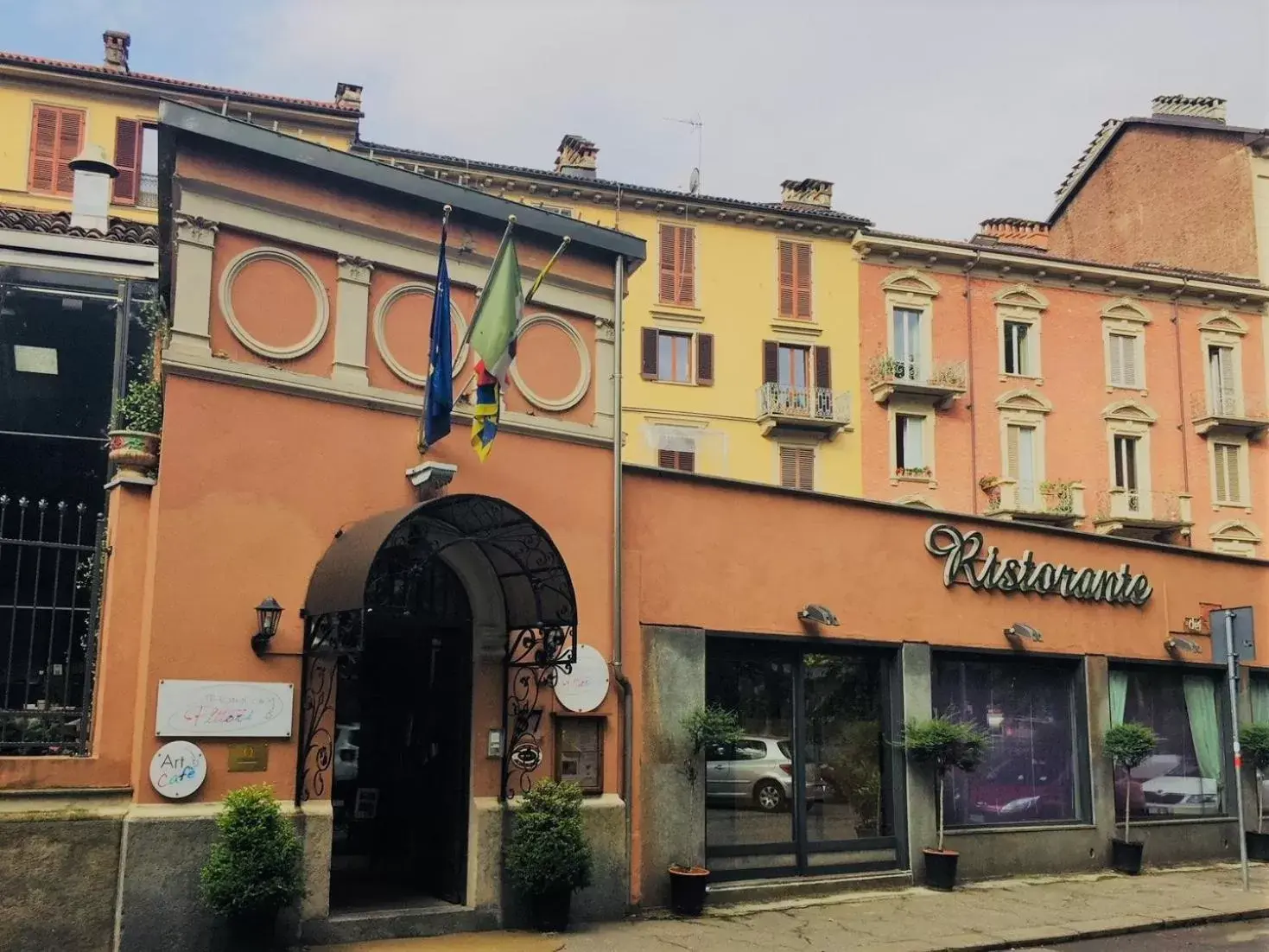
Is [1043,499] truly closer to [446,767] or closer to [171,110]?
[446,767]

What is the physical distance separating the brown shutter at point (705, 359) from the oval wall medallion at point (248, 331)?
21.3 metres

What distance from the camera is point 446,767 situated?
1099 centimetres

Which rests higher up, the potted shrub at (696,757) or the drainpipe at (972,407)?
the drainpipe at (972,407)

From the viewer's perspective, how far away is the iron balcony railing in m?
31.2

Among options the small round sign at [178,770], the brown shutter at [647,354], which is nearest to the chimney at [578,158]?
the brown shutter at [647,354]

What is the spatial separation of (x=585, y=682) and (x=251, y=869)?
3.60m

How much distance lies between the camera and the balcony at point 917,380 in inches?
1256

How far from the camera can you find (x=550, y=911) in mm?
10078

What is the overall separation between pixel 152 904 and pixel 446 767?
3082 mm

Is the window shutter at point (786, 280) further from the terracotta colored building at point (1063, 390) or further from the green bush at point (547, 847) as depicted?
the green bush at point (547, 847)

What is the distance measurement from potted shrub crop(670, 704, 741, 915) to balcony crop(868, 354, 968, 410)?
21328mm

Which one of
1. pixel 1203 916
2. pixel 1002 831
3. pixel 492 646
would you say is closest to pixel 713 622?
pixel 492 646

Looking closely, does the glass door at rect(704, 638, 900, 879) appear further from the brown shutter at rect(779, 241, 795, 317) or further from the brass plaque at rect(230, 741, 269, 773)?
the brown shutter at rect(779, 241, 795, 317)

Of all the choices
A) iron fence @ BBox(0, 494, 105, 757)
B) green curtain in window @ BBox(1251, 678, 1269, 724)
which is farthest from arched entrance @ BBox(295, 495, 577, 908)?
green curtain in window @ BBox(1251, 678, 1269, 724)
